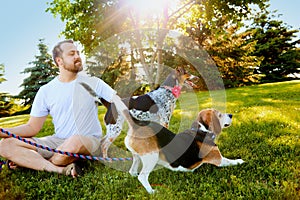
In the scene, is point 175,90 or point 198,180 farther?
point 175,90

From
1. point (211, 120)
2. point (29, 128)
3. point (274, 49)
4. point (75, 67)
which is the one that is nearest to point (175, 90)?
point (211, 120)

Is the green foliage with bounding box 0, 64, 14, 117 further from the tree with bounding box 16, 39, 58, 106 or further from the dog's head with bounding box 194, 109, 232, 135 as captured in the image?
the dog's head with bounding box 194, 109, 232, 135

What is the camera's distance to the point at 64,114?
3729 millimetres

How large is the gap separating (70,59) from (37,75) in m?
21.9

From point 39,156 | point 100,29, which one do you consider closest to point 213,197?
point 39,156

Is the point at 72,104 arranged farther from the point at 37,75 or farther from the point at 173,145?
the point at 37,75

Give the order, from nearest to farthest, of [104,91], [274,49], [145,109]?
[104,91] < [145,109] < [274,49]

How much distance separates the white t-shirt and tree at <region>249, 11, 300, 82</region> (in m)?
25.4

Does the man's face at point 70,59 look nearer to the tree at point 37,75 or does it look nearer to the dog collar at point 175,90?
the dog collar at point 175,90

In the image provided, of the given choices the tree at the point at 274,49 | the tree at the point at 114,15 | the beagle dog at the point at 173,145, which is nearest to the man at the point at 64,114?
the beagle dog at the point at 173,145

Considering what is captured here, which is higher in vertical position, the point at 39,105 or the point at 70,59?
the point at 70,59

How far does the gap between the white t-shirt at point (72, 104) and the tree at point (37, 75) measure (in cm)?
2073

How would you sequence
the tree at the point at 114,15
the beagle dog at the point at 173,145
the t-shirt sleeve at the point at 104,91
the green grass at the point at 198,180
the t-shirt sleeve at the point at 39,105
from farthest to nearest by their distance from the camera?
the tree at the point at 114,15, the t-shirt sleeve at the point at 39,105, the t-shirt sleeve at the point at 104,91, the beagle dog at the point at 173,145, the green grass at the point at 198,180

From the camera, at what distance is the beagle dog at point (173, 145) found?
8.91ft
